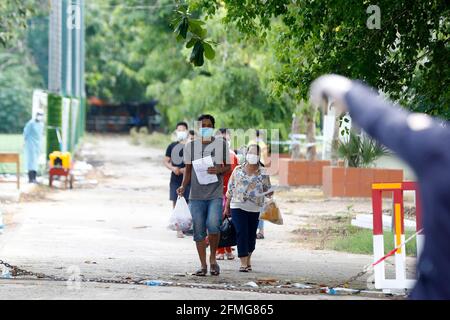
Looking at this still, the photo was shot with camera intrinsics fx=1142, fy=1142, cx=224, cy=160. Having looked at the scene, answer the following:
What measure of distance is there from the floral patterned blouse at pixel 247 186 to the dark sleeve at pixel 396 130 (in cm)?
976

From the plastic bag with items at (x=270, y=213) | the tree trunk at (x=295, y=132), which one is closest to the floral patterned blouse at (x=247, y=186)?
the plastic bag with items at (x=270, y=213)

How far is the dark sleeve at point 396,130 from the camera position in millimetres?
3850

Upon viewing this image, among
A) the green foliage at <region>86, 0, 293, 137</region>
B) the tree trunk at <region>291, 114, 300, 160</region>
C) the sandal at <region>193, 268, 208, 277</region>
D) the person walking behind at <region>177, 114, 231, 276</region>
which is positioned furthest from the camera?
the tree trunk at <region>291, 114, 300, 160</region>

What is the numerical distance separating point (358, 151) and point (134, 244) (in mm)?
10796

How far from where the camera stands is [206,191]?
43.4ft

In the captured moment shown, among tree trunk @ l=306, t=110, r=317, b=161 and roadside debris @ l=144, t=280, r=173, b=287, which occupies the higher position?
tree trunk @ l=306, t=110, r=317, b=161

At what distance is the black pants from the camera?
13852 millimetres

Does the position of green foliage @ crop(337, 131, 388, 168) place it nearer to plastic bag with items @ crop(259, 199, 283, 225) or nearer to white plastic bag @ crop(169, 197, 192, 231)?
plastic bag with items @ crop(259, 199, 283, 225)

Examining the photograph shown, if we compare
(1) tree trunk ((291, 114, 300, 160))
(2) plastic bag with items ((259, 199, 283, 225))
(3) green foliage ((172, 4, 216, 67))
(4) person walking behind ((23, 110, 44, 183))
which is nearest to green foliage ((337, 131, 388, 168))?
(1) tree trunk ((291, 114, 300, 160))

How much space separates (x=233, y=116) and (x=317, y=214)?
461 inches

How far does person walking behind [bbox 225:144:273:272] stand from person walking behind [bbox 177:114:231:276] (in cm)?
60

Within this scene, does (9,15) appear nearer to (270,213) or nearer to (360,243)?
(360,243)

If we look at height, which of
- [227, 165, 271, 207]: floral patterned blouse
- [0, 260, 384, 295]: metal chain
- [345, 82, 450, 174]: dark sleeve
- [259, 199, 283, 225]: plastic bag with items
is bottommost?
[0, 260, 384, 295]: metal chain

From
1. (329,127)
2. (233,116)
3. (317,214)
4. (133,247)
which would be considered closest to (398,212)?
(133,247)
